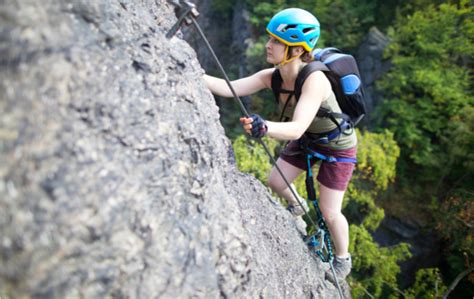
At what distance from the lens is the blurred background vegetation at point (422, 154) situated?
9.77 m

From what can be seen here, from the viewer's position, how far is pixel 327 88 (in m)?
2.86

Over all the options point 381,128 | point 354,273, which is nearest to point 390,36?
point 381,128

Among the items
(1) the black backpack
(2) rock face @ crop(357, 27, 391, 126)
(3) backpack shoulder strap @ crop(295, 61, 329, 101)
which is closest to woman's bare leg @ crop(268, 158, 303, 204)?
(1) the black backpack

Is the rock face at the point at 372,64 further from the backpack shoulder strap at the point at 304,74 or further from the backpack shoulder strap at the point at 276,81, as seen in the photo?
the backpack shoulder strap at the point at 304,74

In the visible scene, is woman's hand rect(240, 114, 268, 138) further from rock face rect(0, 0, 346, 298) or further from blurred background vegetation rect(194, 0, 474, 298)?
blurred background vegetation rect(194, 0, 474, 298)

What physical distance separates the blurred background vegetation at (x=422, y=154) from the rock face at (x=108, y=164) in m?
6.58

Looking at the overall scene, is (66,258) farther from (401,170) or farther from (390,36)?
(390,36)

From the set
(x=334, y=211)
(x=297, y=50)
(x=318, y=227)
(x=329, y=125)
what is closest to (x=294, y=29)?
(x=297, y=50)

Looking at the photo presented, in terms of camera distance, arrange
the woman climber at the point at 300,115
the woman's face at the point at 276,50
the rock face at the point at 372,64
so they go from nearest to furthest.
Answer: the woman climber at the point at 300,115
the woman's face at the point at 276,50
the rock face at the point at 372,64

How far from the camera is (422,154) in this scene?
1195 centimetres

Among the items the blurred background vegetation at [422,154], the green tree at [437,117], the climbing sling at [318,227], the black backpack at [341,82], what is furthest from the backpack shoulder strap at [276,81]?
the green tree at [437,117]

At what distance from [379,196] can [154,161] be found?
41.8 feet

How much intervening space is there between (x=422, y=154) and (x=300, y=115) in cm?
1125

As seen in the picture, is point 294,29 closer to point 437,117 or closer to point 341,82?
point 341,82
